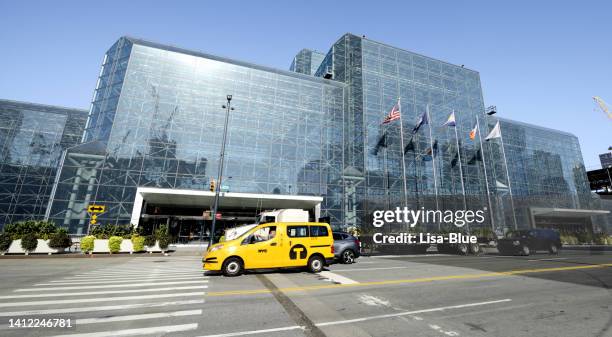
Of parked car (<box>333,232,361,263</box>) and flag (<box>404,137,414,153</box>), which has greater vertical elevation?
flag (<box>404,137,414,153</box>)

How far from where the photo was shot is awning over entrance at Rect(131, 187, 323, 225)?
23.9m

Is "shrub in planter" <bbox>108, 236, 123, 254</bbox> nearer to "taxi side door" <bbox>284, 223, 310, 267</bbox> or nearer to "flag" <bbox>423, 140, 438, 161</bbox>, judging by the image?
"taxi side door" <bbox>284, 223, 310, 267</bbox>

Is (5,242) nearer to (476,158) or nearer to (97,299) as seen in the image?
(97,299)

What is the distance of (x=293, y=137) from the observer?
31203mm

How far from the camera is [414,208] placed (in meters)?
31.0

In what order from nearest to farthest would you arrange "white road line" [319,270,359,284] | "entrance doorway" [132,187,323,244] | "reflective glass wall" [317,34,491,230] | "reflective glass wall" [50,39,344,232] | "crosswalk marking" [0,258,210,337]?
"crosswalk marking" [0,258,210,337] → "white road line" [319,270,359,284] → "reflective glass wall" [50,39,344,232] → "entrance doorway" [132,187,323,244] → "reflective glass wall" [317,34,491,230]

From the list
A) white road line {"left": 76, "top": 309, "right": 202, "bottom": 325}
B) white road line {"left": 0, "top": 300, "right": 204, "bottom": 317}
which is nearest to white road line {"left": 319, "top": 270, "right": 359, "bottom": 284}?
white road line {"left": 0, "top": 300, "right": 204, "bottom": 317}

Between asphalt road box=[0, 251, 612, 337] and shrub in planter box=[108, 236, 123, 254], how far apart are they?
10012 mm

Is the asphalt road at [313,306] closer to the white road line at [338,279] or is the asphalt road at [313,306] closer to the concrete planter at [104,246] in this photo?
the white road line at [338,279]

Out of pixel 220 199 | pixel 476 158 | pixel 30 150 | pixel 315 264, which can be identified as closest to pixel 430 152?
pixel 476 158

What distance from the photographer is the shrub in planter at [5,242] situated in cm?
1566

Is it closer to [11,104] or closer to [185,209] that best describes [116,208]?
[185,209]

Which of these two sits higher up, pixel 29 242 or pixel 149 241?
pixel 149 241

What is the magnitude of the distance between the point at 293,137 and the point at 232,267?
23.5m
